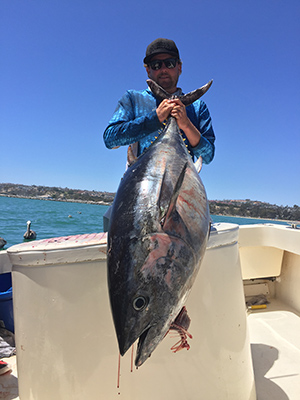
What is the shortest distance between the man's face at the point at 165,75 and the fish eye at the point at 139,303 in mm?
1746

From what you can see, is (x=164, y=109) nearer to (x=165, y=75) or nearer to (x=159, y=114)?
(x=159, y=114)

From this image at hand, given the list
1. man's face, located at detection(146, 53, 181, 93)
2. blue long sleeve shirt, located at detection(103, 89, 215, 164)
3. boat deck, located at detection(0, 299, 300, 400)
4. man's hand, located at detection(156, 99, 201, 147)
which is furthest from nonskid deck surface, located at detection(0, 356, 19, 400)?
man's face, located at detection(146, 53, 181, 93)

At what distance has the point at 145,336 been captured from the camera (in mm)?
994

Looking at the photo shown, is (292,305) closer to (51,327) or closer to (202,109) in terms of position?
(202,109)

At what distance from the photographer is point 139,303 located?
39.1 inches

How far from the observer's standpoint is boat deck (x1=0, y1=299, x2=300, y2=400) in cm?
243

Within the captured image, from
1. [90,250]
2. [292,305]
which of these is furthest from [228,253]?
[292,305]

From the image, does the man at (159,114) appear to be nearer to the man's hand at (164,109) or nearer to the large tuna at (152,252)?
the man's hand at (164,109)

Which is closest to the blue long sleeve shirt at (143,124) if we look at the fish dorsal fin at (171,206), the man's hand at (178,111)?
the man's hand at (178,111)

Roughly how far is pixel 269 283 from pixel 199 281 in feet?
10.9

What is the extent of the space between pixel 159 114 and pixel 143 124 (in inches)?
4.8

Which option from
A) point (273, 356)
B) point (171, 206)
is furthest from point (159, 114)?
point (273, 356)

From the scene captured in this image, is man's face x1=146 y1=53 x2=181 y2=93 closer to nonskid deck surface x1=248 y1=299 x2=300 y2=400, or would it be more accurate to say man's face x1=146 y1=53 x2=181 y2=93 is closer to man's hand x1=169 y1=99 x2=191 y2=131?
man's hand x1=169 y1=99 x2=191 y2=131

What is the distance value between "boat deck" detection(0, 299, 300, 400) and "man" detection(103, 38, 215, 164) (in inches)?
80.9
